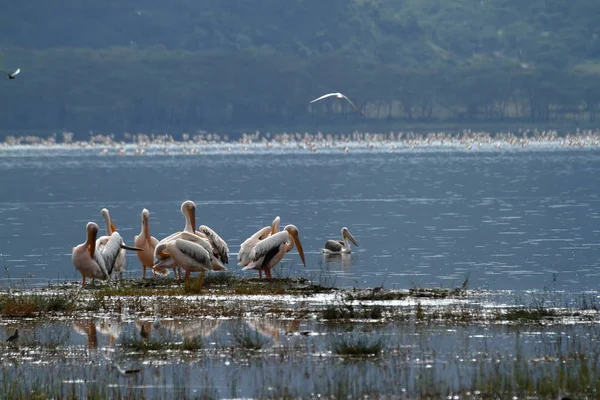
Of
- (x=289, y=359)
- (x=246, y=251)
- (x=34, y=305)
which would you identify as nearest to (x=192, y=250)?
(x=246, y=251)

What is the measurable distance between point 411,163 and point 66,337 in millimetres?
74854

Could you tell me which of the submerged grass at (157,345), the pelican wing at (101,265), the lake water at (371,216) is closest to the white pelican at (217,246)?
the lake water at (371,216)

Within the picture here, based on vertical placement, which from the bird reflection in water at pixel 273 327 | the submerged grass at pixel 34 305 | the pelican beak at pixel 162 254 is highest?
the pelican beak at pixel 162 254

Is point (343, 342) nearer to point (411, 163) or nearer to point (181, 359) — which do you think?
point (181, 359)

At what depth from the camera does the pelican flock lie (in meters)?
19.6

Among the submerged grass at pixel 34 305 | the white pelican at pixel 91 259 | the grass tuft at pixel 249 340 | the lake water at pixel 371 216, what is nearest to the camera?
the grass tuft at pixel 249 340

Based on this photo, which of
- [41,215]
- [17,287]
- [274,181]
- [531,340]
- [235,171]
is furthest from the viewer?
[235,171]

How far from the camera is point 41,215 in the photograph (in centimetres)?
4231

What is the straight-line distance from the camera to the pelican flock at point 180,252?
19.6 metres

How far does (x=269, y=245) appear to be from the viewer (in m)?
20.8

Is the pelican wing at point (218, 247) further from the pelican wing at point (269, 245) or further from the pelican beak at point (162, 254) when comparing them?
the pelican beak at point (162, 254)

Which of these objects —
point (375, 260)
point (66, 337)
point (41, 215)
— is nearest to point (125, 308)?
point (66, 337)

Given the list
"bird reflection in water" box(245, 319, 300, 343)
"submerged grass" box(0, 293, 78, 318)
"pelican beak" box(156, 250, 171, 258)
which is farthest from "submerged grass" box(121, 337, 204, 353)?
"pelican beak" box(156, 250, 171, 258)

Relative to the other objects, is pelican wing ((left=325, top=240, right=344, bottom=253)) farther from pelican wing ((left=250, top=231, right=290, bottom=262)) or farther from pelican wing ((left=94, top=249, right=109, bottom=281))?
pelican wing ((left=94, top=249, right=109, bottom=281))
